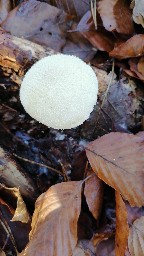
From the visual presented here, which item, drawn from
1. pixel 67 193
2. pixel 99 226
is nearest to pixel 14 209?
pixel 67 193

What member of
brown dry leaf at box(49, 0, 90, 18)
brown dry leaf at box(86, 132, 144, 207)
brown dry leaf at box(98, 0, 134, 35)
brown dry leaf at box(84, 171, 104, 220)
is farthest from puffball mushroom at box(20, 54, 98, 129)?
brown dry leaf at box(49, 0, 90, 18)

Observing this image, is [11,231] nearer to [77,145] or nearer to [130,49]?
[77,145]

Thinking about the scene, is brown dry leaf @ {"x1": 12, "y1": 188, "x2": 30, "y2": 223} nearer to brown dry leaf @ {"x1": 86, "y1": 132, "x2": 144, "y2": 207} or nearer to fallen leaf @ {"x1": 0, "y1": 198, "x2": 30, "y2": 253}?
fallen leaf @ {"x1": 0, "y1": 198, "x2": 30, "y2": 253}

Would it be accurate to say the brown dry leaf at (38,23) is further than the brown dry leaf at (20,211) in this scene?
Yes

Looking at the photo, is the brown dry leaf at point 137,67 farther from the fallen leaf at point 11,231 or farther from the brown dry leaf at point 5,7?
the fallen leaf at point 11,231

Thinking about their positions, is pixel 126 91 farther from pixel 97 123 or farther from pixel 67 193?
pixel 67 193

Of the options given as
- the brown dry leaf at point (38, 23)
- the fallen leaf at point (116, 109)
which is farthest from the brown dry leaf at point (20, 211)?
the brown dry leaf at point (38, 23)
